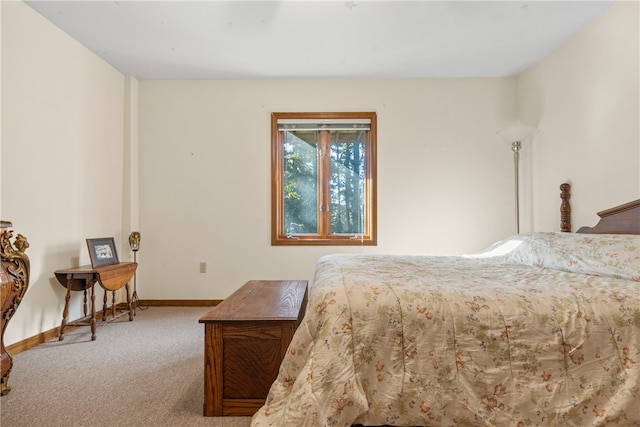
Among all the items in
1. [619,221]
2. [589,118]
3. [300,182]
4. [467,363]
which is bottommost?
[467,363]

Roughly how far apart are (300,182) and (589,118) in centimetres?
248

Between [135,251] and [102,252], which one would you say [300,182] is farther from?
[102,252]

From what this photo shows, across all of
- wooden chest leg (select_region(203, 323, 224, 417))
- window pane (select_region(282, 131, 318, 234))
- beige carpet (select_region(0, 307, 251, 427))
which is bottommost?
beige carpet (select_region(0, 307, 251, 427))

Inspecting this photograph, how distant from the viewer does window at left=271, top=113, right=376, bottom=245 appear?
11.5 ft

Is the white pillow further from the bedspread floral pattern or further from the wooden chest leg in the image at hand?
the wooden chest leg

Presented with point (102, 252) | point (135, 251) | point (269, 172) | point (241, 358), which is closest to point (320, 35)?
point (269, 172)

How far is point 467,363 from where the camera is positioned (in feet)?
3.78

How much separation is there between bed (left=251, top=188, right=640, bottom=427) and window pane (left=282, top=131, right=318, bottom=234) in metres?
2.33

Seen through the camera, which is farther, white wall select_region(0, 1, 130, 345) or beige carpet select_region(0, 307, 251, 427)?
white wall select_region(0, 1, 130, 345)

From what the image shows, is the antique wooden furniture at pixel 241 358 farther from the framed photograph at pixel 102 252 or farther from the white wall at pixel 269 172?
the white wall at pixel 269 172

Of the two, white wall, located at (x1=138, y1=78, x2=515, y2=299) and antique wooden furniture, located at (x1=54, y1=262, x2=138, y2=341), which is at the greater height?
white wall, located at (x1=138, y1=78, x2=515, y2=299)

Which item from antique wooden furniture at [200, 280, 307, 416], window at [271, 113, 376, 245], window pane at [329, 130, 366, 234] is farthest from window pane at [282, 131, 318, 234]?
antique wooden furniture at [200, 280, 307, 416]

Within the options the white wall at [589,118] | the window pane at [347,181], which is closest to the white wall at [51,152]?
the window pane at [347,181]

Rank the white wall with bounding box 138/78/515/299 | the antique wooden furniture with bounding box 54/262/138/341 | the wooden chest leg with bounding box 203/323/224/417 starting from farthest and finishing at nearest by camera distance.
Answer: the white wall with bounding box 138/78/515/299 → the antique wooden furniture with bounding box 54/262/138/341 → the wooden chest leg with bounding box 203/323/224/417
